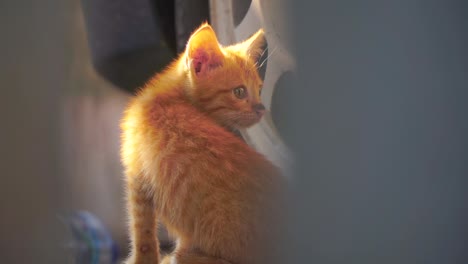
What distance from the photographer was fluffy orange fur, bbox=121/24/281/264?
2.21 feet

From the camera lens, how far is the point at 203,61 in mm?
726

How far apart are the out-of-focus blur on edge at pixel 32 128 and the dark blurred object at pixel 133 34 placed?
79 millimetres

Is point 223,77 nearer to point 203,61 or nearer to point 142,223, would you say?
point 203,61

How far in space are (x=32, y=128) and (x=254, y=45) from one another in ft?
1.76

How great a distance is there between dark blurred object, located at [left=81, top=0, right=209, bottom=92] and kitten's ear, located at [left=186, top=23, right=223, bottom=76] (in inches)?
4.2

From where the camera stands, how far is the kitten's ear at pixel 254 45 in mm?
688

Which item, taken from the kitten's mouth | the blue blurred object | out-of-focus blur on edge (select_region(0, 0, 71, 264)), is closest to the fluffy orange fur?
the kitten's mouth

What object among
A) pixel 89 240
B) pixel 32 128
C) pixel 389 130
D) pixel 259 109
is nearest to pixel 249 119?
pixel 259 109

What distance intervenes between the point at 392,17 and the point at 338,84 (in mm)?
90

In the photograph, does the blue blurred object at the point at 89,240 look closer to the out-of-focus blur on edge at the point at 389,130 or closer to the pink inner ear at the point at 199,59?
the pink inner ear at the point at 199,59

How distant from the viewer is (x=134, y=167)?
2.51 ft

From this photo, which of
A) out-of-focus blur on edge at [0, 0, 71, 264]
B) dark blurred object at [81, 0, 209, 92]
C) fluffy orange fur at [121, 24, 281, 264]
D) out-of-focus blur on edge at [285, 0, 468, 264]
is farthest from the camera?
out-of-focus blur on edge at [0, 0, 71, 264]

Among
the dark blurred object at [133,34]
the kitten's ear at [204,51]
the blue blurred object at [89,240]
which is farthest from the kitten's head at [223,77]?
the blue blurred object at [89,240]

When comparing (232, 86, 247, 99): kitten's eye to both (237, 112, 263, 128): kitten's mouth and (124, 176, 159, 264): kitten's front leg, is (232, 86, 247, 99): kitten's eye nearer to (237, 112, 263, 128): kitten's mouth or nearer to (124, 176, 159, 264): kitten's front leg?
(237, 112, 263, 128): kitten's mouth
